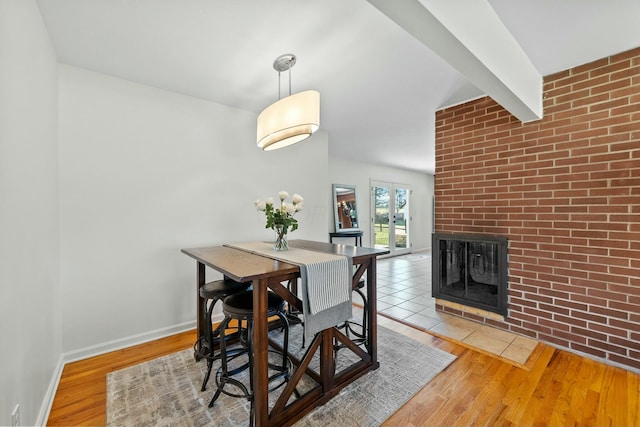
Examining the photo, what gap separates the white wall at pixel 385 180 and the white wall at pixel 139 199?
6.64 feet

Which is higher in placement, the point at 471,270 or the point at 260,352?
the point at 471,270

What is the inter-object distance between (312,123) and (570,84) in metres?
2.18

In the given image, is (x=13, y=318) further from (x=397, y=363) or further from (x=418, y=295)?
(x=418, y=295)

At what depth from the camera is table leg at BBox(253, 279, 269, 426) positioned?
1.41m

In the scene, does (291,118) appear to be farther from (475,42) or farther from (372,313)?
(372,313)

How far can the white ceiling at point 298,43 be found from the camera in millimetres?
1579

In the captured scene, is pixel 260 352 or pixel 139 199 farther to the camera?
pixel 139 199

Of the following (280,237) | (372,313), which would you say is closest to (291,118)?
(280,237)

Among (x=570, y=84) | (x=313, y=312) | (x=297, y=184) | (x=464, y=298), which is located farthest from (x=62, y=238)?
(x=570, y=84)

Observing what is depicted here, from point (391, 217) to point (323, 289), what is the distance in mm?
5621

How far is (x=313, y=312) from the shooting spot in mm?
1546

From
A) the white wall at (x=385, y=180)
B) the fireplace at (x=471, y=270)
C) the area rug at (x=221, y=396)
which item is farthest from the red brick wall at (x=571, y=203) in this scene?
the white wall at (x=385, y=180)

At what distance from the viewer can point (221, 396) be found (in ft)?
5.62

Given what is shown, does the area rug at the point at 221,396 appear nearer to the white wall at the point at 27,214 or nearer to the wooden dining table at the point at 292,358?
the wooden dining table at the point at 292,358
